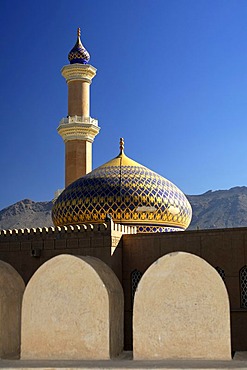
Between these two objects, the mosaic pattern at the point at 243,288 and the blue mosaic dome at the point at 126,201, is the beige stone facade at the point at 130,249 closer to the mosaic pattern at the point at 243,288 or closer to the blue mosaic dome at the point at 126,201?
the mosaic pattern at the point at 243,288

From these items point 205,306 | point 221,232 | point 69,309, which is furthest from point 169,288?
point 221,232

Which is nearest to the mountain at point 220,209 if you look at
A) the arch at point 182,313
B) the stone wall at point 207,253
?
the stone wall at point 207,253

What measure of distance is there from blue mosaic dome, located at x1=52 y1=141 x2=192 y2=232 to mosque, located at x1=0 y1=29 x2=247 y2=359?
3cm

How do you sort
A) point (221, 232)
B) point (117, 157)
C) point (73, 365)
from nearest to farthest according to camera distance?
1. point (73, 365)
2. point (221, 232)
3. point (117, 157)

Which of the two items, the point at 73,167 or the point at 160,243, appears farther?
the point at 73,167

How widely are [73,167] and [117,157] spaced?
5.28 meters

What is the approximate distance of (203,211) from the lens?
218 feet

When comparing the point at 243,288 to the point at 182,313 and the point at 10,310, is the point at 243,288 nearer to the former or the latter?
the point at 182,313

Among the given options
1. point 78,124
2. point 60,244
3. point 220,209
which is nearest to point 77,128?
point 78,124

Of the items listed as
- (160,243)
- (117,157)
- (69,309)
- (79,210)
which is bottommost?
(69,309)

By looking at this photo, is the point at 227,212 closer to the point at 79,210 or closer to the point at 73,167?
the point at 73,167

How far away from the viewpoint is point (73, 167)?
24.1 metres

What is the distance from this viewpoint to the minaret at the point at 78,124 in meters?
24.0

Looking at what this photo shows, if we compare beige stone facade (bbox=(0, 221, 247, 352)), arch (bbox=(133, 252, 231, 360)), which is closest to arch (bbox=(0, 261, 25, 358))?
arch (bbox=(133, 252, 231, 360))
